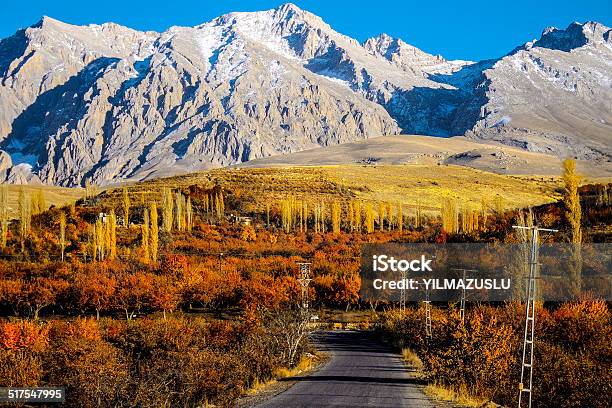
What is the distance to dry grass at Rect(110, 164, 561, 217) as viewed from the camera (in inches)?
5812

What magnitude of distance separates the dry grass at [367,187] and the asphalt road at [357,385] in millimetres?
87712

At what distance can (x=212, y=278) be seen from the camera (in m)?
80.1

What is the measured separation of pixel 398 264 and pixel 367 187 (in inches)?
3656

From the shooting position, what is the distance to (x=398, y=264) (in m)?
71.5

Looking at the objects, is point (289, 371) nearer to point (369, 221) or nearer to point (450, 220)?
point (450, 220)

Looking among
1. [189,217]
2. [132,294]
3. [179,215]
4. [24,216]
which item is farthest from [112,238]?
[189,217]

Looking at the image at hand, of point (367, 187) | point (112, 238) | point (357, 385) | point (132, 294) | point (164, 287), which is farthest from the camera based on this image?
point (367, 187)

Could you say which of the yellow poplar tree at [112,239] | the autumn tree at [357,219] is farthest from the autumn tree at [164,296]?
the autumn tree at [357,219]

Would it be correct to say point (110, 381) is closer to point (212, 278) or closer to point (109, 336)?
point (109, 336)

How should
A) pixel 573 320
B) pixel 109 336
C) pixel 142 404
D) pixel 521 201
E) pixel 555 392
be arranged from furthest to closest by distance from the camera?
pixel 521 201, pixel 109 336, pixel 573 320, pixel 555 392, pixel 142 404

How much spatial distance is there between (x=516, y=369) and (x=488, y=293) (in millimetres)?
32366

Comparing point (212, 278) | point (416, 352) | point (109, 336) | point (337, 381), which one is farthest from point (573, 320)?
point (212, 278)

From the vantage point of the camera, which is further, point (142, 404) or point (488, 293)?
point (488, 293)

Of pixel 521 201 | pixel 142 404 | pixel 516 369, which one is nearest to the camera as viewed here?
pixel 142 404
